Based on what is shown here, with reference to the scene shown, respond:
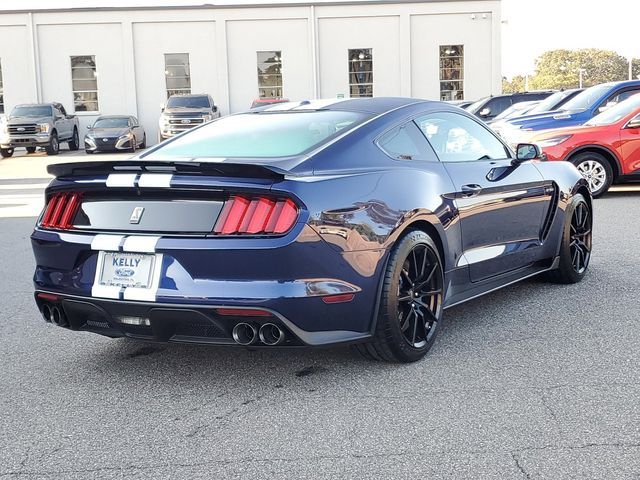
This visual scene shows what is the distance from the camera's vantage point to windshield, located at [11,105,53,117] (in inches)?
1225

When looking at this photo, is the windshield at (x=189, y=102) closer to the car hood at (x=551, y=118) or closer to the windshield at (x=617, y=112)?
the car hood at (x=551, y=118)

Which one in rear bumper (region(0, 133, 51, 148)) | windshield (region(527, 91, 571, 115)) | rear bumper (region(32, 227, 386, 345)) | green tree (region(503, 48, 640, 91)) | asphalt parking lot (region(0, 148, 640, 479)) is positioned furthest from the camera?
green tree (region(503, 48, 640, 91))

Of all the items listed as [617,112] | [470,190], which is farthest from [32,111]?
[470,190]

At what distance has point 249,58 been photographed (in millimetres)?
38562

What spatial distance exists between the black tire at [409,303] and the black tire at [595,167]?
27.0 feet

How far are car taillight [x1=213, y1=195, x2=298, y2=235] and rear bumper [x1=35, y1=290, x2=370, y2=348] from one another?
0.36 m

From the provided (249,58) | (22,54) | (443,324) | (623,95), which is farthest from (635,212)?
(22,54)

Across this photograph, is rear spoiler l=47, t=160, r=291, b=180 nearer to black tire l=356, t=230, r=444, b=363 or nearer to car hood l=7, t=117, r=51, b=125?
black tire l=356, t=230, r=444, b=363

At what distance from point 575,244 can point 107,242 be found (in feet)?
12.7

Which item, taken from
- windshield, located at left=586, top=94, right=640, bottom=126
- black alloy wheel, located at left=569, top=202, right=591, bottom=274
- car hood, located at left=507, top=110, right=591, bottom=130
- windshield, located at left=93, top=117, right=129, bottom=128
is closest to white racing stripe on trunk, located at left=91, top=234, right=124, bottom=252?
black alloy wheel, located at left=569, top=202, right=591, bottom=274

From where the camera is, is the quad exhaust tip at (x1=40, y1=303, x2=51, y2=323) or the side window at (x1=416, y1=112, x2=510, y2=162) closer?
the quad exhaust tip at (x1=40, y1=303, x2=51, y2=323)

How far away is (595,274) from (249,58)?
33.0 meters

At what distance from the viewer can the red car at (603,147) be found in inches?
485

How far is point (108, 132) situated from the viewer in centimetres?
3069
